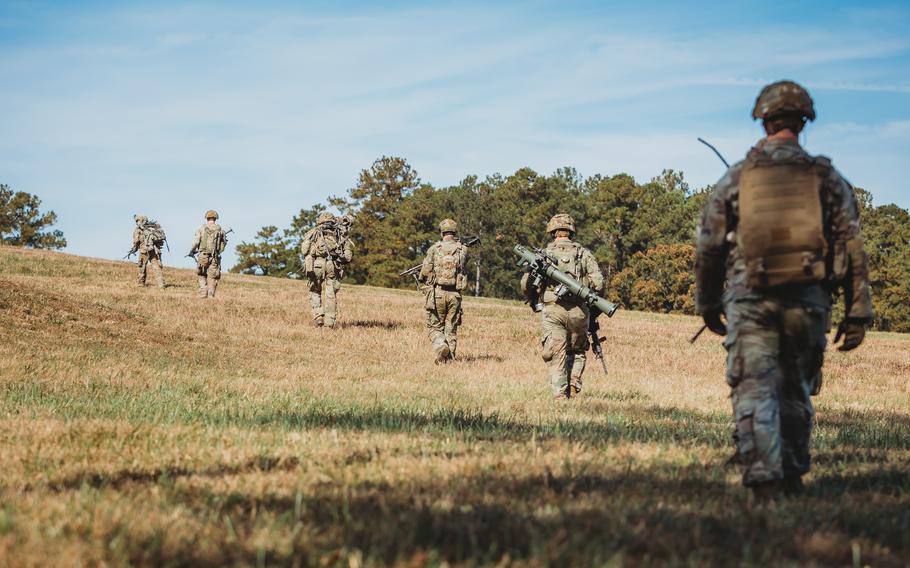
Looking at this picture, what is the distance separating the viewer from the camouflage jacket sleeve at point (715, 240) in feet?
17.2

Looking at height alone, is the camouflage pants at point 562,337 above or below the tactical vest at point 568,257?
below

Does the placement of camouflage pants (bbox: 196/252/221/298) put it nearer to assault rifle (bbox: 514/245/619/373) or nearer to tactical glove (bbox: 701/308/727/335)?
assault rifle (bbox: 514/245/619/373)

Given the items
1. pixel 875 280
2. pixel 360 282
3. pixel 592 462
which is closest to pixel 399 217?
pixel 360 282

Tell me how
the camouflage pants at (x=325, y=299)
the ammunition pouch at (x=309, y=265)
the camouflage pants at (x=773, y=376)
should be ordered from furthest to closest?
the camouflage pants at (x=325, y=299)
the ammunition pouch at (x=309, y=265)
the camouflage pants at (x=773, y=376)

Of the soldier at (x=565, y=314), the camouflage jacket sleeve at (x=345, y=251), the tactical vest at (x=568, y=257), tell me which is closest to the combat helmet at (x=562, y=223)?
the soldier at (x=565, y=314)

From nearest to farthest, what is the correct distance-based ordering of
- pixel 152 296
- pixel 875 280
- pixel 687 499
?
pixel 687 499 → pixel 152 296 → pixel 875 280

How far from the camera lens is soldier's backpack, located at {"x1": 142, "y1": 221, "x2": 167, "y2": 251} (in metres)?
31.2

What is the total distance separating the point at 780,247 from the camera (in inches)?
193

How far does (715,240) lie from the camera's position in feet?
17.2

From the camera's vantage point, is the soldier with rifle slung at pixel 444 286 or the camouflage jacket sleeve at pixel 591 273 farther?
the soldier with rifle slung at pixel 444 286

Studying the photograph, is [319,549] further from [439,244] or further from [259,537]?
[439,244]

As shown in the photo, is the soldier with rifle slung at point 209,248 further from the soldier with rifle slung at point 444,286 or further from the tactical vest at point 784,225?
the tactical vest at point 784,225

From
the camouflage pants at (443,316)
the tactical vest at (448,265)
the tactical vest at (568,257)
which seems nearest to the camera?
the tactical vest at (568,257)

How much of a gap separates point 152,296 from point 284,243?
65.1 metres
